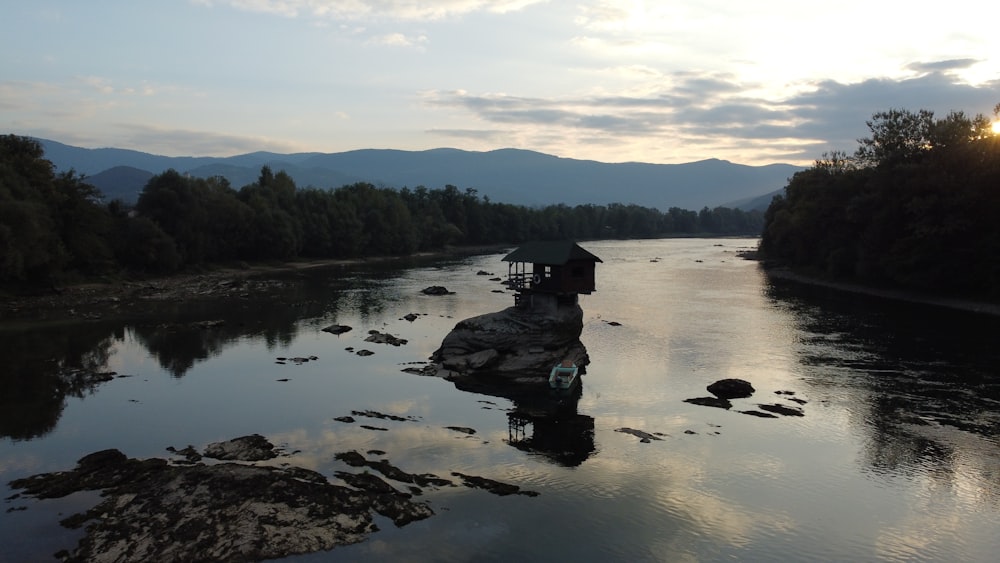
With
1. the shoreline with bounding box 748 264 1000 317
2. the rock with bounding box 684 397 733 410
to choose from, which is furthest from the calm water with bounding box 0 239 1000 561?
the shoreline with bounding box 748 264 1000 317

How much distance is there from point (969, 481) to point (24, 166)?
9462cm

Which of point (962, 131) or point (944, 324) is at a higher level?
point (962, 131)

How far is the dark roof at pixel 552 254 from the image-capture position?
48312 millimetres

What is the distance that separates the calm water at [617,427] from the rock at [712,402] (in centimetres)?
74

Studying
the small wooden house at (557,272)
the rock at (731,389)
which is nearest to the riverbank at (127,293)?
the small wooden house at (557,272)

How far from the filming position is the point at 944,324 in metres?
60.0

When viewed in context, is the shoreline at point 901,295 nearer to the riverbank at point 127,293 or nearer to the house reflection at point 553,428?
the house reflection at point 553,428

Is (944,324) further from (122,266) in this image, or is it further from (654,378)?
(122,266)

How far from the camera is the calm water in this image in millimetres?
22641

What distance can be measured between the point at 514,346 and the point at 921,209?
5297cm

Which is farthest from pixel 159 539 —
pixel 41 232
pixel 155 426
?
pixel 41 232

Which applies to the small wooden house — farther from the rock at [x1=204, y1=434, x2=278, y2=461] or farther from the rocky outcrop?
the rock at [x1=204, y1=434, x2=278, y2=461]

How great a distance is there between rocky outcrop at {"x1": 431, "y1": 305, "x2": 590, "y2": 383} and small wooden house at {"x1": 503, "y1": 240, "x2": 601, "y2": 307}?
151 centimetres

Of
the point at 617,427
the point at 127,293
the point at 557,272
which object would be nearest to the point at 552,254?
the point at 557,272
